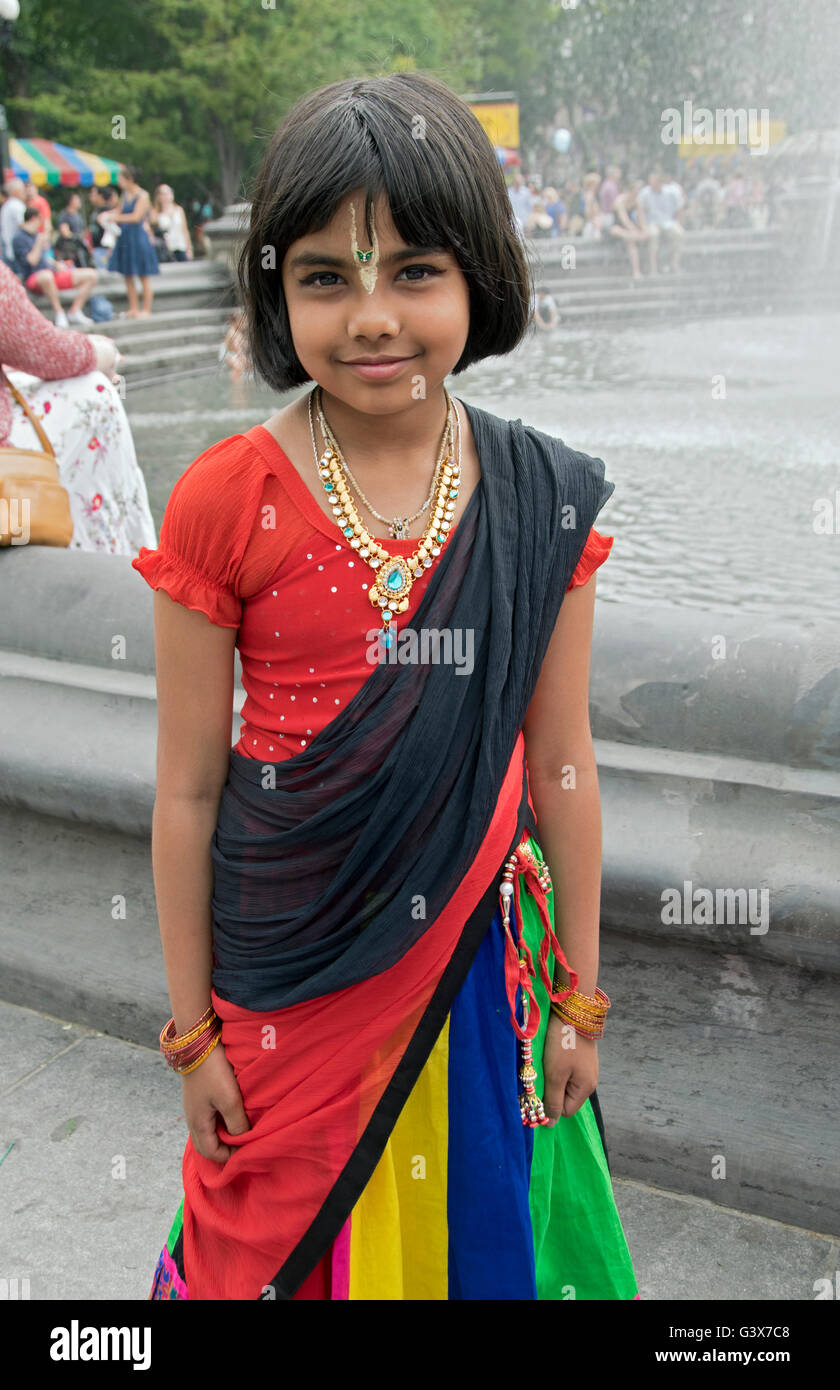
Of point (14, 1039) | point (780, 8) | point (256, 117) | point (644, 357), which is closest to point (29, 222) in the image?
point (644, 357)

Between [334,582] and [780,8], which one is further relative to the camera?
[780,8]

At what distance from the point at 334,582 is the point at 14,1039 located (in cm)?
176

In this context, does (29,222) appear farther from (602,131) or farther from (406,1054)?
(602,131)

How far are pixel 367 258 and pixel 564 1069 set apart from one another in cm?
102

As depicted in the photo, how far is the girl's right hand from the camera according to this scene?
1.65 metres

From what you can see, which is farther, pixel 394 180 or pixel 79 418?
pixel 79 418

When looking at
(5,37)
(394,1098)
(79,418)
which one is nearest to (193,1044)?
(394,1098)

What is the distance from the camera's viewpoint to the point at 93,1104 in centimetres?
263

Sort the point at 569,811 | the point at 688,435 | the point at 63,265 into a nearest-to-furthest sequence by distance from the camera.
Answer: the point at 569,811, the point at 688,435, the point at 63,265

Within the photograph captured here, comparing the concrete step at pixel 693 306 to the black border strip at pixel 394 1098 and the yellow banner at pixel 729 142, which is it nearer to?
the yellow banner at pixel 729 142

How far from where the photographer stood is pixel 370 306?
4.57 ft

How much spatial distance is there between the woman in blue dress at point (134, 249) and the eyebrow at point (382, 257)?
14205mm

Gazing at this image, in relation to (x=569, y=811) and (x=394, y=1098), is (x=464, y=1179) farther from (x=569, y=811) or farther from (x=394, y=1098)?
(x=569, y=811)

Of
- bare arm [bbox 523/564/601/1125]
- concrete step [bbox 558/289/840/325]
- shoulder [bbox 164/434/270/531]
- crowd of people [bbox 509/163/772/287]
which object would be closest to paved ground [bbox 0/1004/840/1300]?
bare arm [bbox 523/564/601/1125]
